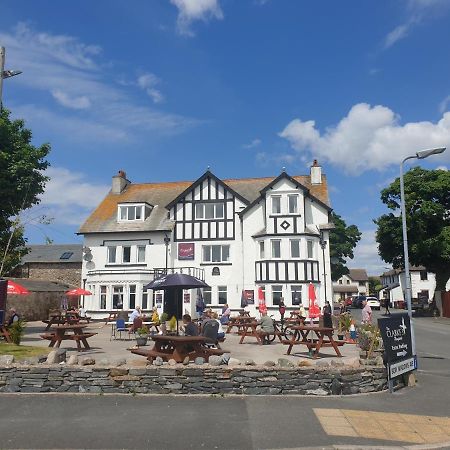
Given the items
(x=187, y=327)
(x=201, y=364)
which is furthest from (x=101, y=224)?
(x=201, y=364)

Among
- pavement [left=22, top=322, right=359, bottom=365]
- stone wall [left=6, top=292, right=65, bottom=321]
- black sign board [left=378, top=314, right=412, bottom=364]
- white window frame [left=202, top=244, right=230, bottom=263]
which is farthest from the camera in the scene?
white window frame [left=202, top=244, right=230, bottom=263]

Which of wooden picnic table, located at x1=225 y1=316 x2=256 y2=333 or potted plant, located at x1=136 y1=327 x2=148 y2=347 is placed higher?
wooden picnic table, located at x1=225 y1=316 x2=256 y2=333

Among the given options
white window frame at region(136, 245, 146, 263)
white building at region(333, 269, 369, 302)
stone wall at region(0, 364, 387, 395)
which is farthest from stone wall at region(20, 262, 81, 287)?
white building at region(333, 269, 369, 302)

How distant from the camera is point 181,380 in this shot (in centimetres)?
943

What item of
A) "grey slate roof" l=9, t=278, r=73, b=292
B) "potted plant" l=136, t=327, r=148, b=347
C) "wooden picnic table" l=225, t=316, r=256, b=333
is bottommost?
"potted plant" l=136, t=327, r=148, b=347

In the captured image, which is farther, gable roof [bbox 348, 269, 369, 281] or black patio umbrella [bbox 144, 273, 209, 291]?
gable roof [bbox 348, 269, 369, 281]

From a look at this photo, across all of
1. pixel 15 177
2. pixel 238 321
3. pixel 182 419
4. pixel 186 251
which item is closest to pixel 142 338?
pixel 182 419

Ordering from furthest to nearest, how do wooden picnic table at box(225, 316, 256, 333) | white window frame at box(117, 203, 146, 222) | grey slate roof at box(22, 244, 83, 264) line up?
grey slate roof at box(22, 244, 83, 264)
white window frame at box(117, 203, 146, 222)
wooden picnic table at box(225, 316, 256, 333)

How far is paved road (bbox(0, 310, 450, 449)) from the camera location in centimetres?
646

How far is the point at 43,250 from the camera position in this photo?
48.0m

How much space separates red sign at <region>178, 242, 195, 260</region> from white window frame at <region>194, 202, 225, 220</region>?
7.27 ft

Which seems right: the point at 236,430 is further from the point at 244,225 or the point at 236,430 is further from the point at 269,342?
the point at 244,225

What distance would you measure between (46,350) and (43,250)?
3681 cm

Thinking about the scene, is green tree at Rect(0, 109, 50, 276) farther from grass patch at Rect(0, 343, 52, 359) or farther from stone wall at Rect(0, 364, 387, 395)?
stone wall at Rect(0, 364, 387, 395)
